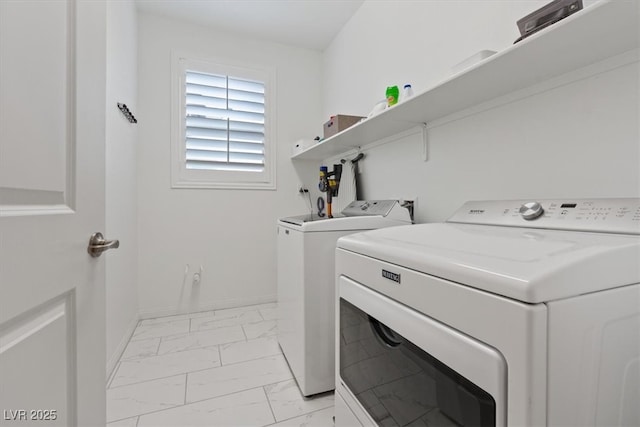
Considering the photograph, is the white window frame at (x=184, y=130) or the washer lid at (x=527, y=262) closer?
the washer lid at (x=527, y=262)

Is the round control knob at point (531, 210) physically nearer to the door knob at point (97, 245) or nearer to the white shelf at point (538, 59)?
the white shelf at point (538, 59)

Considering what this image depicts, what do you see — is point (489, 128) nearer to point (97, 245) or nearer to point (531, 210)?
point (531, 210)

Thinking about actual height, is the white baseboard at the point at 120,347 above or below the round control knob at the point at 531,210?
below

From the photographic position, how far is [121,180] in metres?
1.97

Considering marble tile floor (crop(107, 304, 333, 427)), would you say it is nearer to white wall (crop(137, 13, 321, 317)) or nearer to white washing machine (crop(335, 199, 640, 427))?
white wall (crop(137, 13, 321, 317))

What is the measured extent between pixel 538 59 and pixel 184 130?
8.50 ft

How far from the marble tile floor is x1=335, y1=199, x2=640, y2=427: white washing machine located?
29.0 inches

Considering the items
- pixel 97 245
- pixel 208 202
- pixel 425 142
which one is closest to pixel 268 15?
pixel 208 202

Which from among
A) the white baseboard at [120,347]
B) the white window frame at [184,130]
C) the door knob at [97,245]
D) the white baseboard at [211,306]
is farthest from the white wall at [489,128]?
the white baseboard at [120,347]

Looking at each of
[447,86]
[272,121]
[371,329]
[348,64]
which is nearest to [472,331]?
[371,329]

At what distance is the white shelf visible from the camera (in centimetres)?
70

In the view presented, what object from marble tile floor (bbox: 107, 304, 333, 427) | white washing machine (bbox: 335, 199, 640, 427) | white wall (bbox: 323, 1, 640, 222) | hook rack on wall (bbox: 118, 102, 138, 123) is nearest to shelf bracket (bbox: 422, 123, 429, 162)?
white wall (bbox: 323, 1, 640, 222)

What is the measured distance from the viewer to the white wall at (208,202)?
250 centimetres

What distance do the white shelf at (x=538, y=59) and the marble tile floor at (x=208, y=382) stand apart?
1.55 m
